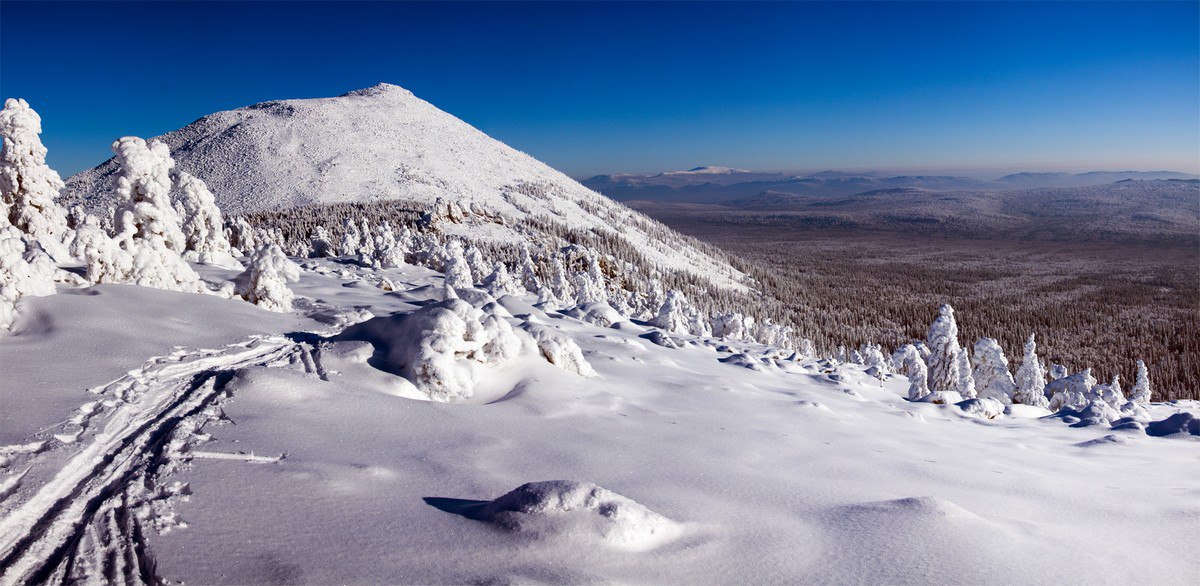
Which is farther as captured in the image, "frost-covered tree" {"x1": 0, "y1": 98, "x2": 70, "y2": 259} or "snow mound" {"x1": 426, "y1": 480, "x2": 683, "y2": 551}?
"frost-covered tree" {"x1": 0, "y1": 98, "x2": 70, "y2": 259}

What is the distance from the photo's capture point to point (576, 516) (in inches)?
228

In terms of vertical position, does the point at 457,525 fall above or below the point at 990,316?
above

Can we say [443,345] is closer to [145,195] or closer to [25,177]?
[145,195]

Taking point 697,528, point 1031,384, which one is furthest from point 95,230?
point 1031,384

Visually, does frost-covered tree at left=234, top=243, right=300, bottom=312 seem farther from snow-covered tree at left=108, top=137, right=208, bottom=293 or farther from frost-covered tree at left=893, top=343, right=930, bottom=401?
frost-covered tree at left=893, top=343, right=930, bottom=401

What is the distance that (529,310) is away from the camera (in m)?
21.7

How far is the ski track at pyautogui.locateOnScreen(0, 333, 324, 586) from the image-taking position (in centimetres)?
506

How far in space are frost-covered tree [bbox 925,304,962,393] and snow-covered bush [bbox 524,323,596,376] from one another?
103 feet

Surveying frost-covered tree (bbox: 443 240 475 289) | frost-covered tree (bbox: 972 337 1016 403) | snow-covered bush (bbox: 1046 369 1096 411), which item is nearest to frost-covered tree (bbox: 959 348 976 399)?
frost-covered tree (bbox: 972 337 1016 403)

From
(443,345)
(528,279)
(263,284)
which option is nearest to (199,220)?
(263,284)

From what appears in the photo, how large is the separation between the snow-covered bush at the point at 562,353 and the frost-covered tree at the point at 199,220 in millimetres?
22393

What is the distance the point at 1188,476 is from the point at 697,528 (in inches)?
481

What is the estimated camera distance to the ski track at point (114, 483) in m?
5.06

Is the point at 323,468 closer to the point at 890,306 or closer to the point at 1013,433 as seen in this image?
the point at 1013,433
